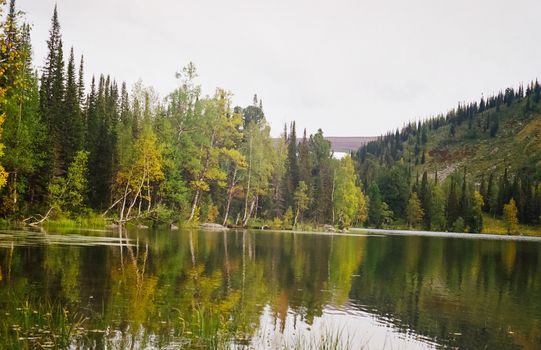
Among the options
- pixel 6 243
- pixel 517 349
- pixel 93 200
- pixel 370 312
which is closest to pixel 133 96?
pixel 93 200

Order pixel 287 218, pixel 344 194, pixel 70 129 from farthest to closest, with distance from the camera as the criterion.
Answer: pixel 344 194 < pixel 287 218 < pixel 70 129

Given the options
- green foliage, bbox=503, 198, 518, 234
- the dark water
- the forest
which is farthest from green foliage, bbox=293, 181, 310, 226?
green foliage, bbox=503, 198, 518, 234

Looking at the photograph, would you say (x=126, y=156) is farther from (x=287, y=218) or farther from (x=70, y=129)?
(x=287, y=218)

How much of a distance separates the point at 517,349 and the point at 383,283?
13417 millimetres

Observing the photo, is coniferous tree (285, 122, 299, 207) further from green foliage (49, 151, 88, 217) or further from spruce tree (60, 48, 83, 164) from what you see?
green foliage (49, 151, 88, 217)

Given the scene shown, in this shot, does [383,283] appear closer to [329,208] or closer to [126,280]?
[126,280]

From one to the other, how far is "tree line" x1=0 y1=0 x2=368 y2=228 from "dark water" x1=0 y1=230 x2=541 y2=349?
18010mm

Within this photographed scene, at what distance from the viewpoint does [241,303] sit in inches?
773

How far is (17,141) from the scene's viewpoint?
5019 cm

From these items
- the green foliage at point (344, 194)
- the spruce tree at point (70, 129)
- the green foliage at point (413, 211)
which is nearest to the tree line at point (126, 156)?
the spruce tree at point (70, 129)

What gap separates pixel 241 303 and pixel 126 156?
5478 cm

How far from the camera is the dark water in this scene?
13562mm

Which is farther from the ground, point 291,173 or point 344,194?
point 291,173

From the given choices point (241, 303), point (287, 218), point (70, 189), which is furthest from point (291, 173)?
point (241, 303)
